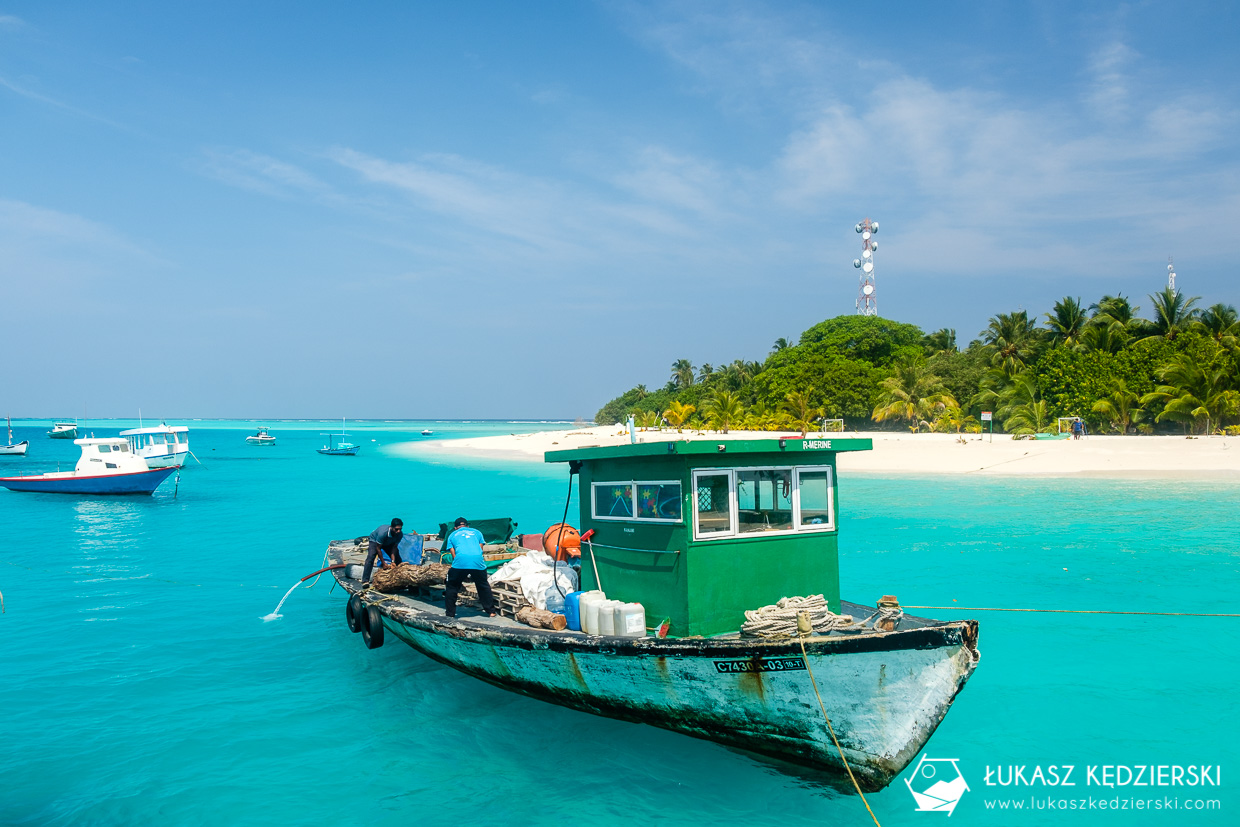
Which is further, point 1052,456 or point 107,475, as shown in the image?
point 1052,456

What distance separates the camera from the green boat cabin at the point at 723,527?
8602 millimetres

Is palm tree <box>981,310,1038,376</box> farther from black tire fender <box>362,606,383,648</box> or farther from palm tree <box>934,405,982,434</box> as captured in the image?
black tire fender <box>362,606,383,648</box>

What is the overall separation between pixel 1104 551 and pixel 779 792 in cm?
1633

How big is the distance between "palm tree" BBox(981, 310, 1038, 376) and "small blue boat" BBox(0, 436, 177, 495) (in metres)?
53.7

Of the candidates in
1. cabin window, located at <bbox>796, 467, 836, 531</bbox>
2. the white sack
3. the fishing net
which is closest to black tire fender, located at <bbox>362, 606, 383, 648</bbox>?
the fishing net

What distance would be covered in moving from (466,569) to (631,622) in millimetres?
2866

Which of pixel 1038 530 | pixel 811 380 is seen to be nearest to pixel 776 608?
pixel 1038 530

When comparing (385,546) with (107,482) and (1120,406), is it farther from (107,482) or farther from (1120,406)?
(1120,406)

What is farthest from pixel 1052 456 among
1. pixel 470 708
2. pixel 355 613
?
pixel 470 708

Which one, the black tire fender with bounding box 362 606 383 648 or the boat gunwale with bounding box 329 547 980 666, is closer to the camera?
the boat gunwale with bounding box 329 547 980 666

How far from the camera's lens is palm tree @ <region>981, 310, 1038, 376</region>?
2183 inches

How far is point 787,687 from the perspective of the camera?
7.28m

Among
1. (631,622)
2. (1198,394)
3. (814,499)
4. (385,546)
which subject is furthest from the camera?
(1198,394)

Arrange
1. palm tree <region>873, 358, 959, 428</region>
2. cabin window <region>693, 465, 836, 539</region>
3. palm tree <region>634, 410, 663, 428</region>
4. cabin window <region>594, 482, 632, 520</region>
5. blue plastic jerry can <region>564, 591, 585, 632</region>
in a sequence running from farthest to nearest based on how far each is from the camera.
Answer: palm tree <region>634, 410, 663, 428</region>, palm tree <region>873, 358, 959, 428</region>, blue plastic jerry can <region>564, 591, 585, 632</region>, cabin window <region>594, 482, 632, 520</region>, cabin window <region>693, 465, 836, 539</region>
